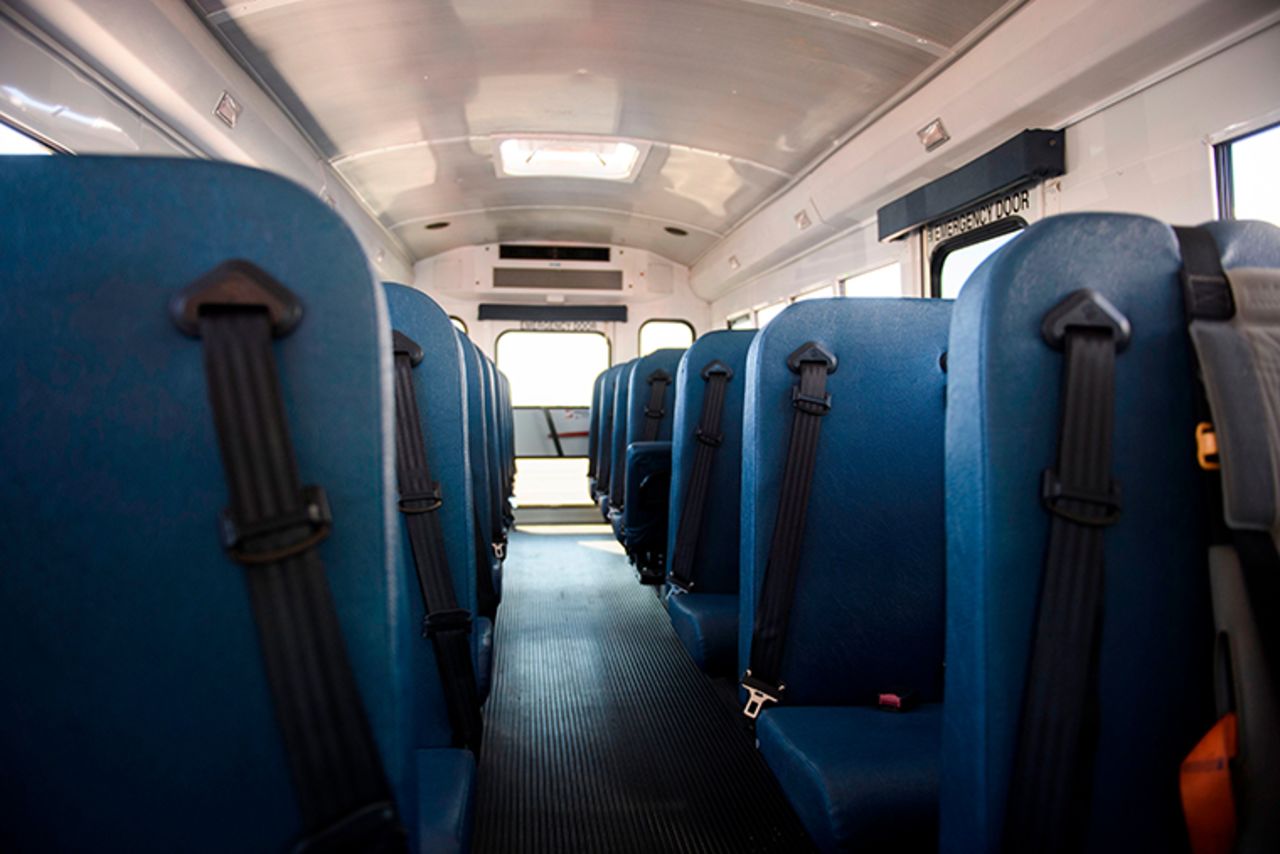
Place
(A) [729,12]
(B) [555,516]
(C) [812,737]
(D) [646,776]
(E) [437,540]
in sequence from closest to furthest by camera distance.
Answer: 1. (C) [812,737]
2. (E) [437,540]
3. (D) [646,776]
4. (A) [729,12]
5. (B) [555,516]

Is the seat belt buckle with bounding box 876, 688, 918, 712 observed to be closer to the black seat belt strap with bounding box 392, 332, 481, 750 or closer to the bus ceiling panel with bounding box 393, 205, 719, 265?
the black seat belt strap with bounding box 392, 332, 481, 750

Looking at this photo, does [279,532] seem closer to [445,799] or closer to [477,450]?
[445,799]

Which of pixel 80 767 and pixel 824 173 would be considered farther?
pixel 824 173

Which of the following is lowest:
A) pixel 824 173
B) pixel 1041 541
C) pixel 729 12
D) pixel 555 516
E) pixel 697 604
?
pixel 555 516

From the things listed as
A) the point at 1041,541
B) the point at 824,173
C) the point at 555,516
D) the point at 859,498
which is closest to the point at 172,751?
the point at 1041,541

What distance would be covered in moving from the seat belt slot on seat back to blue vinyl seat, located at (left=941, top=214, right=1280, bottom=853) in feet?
0.14

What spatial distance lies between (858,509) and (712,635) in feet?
3.39

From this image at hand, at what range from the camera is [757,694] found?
1863 mm

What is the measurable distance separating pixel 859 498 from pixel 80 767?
158 cm

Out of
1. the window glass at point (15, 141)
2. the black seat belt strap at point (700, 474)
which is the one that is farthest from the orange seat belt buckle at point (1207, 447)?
the window glass at point (15, 141)

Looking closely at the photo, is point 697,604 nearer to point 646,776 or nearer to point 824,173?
point 646,776

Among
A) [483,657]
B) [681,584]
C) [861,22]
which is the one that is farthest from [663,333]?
[483,657]

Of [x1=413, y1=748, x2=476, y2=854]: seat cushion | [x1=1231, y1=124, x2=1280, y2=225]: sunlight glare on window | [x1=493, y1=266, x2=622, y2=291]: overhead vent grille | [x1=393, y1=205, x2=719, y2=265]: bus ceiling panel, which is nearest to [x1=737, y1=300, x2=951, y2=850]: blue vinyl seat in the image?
[x1=413, y1=748, x2=476, y2=854]: seat cushion

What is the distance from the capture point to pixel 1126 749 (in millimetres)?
1011
